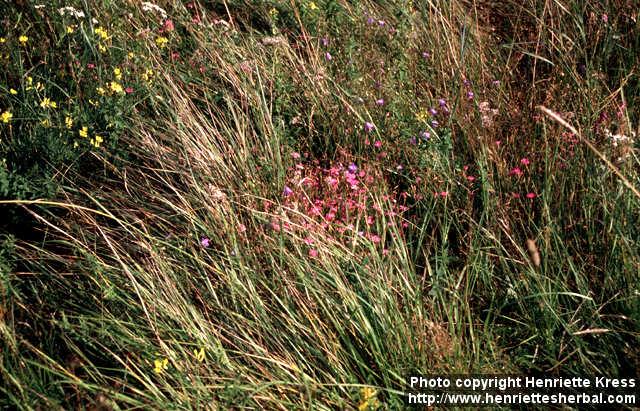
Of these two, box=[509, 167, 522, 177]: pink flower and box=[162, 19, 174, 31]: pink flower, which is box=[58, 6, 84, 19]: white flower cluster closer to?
box=[162, 19, 174, 31]: pink flower

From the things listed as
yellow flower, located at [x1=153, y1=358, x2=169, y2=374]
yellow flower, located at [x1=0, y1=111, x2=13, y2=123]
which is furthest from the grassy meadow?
yellow flower, located at [x1=0, y1=111, x2=13, y2=123]

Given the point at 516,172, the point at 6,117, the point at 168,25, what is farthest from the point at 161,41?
the point at 516,172

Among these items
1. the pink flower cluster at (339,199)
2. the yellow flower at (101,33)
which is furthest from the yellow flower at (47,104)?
the pink flower cluster at (339,199)

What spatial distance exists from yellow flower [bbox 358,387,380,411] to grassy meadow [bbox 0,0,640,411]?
0.01m

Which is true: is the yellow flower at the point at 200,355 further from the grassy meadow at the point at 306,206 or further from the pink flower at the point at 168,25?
the pink flower at the point at 168,25

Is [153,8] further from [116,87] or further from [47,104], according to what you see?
[47,104]

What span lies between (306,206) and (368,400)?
1031 millimetres

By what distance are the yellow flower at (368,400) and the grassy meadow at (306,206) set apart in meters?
0.01

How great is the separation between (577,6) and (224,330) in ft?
8.63

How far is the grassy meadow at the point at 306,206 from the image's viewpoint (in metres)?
2.35

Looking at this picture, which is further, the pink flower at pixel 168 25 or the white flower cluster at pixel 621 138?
the pink flower at pixel 168 25

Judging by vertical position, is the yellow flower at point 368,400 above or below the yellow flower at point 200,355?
below

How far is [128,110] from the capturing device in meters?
3.24

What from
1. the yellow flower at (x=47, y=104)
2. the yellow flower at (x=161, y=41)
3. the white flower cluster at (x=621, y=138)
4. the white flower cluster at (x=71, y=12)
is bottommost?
the white flower cluster at (x=621, y=138)
